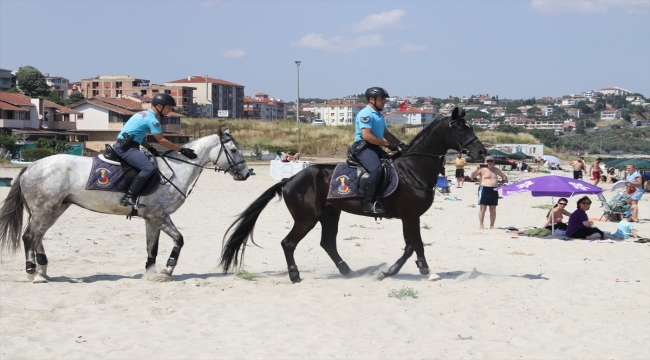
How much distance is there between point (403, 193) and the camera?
11.1 meters

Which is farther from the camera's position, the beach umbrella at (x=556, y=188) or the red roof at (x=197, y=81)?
the red roof at (x=197, y=81)

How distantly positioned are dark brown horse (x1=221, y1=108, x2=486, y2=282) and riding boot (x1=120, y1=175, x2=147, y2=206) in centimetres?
156

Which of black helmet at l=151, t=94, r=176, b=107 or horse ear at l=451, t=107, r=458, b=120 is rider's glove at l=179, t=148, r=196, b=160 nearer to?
black helmet at l=151, t=94, r=176, b=107

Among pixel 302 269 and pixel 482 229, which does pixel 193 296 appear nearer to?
pixel 302 269

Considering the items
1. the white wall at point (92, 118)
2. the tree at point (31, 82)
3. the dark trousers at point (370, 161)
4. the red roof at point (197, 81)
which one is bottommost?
the dark trousers at point (370, 161)

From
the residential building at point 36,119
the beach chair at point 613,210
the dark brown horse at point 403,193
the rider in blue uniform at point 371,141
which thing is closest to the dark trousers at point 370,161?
the rider in blue uniform at point 371,141

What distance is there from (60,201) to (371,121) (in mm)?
4860

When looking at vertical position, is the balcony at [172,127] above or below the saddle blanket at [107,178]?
above

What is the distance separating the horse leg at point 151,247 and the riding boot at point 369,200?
10.8 ft

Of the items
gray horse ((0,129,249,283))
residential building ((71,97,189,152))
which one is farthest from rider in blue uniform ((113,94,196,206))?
residential building ((71,97,189,152))

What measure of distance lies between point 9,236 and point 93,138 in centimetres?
6889

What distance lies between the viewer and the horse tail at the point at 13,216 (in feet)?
34.2

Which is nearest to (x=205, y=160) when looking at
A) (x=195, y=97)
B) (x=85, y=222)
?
(x=85, y=222)

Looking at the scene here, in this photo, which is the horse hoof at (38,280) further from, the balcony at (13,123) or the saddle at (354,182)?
the balcony at (13,123)
